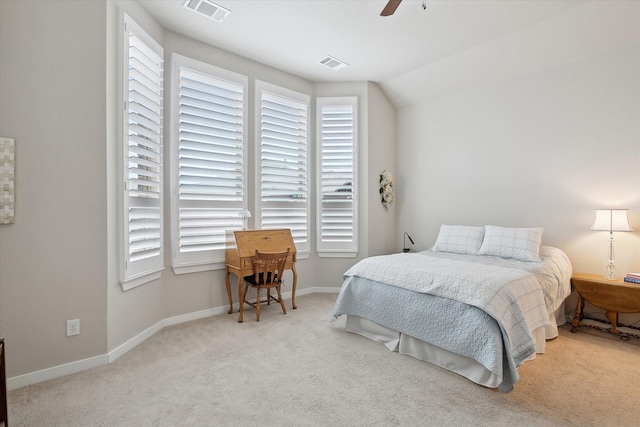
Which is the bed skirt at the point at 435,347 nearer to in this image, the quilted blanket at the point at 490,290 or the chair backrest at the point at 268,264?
the quilted blanket at the point at 490,290

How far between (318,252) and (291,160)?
4.52ft

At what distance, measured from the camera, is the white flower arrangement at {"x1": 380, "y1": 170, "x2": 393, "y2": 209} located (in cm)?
496

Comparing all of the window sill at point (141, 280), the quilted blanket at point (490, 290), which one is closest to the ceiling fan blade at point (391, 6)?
the quilted blanket at point (490, 290)

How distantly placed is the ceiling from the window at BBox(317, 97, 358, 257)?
0.58 m

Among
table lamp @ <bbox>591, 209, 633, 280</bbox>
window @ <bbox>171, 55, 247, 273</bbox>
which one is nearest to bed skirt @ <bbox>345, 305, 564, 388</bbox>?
table lamp @ <bbox>591, 209, 633, 280</bbox>

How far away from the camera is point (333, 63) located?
421cm

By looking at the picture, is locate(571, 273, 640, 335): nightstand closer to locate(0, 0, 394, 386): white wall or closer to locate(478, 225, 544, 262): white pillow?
locate(478, 225, 544, 262): white pillow

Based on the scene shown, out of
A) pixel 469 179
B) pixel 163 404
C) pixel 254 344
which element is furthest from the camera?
pixel 469 179

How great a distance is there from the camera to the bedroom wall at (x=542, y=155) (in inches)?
130

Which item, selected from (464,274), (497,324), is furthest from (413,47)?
(497,324)

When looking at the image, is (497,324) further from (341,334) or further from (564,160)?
(564,160)

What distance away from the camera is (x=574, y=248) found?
3.58m

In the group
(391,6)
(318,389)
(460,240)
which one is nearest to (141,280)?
(318,389)

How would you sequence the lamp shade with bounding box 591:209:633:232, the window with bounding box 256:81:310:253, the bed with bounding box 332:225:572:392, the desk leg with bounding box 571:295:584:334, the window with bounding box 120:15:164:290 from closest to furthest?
the bed with bounding box 332:225:572:392, the window with bounding box 120:15:164:290, the lamp shade with bounding box 591:209:633:232, the desk leg with bounding box 571:295:584:334, the window with bounding box 256:81:310:253
